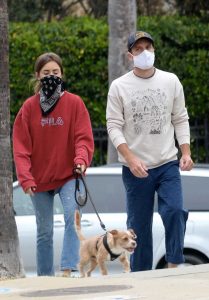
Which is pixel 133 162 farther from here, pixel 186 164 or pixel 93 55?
pixel 93 55

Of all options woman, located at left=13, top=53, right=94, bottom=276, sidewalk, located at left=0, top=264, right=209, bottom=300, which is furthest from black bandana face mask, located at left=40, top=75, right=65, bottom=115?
sidewalk, located at left=0, top=264, right=209, bottom=300

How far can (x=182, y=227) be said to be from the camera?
7.91m

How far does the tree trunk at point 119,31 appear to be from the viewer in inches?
572

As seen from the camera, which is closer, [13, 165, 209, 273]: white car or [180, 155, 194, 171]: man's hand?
[180, 155, 194, 171]: man's hand

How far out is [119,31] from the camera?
14.6m

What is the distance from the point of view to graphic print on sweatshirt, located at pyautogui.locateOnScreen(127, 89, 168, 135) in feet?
26.1

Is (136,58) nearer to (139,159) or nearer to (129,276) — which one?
(139,159)

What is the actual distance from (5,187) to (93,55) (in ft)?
30.3

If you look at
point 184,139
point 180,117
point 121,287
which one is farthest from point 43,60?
point 121,287

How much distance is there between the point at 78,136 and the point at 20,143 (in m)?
0.48

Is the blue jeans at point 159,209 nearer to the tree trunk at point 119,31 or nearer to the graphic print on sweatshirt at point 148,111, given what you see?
the graphic print on sweatshirt at point 148,111

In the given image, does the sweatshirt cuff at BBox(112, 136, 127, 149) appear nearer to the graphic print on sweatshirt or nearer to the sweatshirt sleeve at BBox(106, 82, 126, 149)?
the sweatshirt sleeve at BBox(106, 82, 126, 149)

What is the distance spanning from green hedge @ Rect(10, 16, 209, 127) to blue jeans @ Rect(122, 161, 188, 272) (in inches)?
353

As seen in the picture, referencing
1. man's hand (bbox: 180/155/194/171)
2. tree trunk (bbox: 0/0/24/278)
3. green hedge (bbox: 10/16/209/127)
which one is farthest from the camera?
green hedge (bbox: 10/16/209/127)
